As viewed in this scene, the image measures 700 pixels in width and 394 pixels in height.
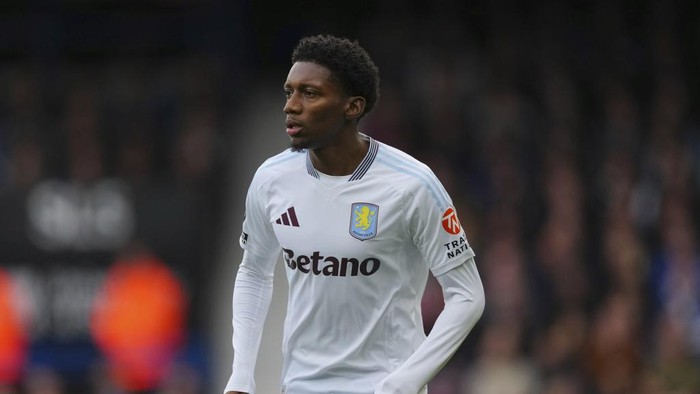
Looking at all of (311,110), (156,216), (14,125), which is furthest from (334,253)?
(14,125)

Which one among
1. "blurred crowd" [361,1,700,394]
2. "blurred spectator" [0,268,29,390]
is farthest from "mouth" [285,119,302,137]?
"blurred spectator" [0,268,29,390]

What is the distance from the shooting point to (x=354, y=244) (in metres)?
5.44

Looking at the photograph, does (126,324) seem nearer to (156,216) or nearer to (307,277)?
(156,216)

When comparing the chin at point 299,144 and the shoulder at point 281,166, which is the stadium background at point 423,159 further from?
the chin at point 299,144

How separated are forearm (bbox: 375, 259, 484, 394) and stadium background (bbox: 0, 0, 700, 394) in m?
5.07

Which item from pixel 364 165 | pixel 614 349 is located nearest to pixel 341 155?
pixel 364 165

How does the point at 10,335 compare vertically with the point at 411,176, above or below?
below

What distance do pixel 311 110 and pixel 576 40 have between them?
449 inches

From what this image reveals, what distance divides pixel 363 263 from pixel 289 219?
13.3 inches

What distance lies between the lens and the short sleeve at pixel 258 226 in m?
5.72

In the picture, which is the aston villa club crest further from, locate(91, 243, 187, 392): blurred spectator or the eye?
locate(91, 243, 187, 392): blurred spectator

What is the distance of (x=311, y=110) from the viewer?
5.45 meters

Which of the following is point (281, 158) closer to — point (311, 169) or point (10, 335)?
point (311, 169)

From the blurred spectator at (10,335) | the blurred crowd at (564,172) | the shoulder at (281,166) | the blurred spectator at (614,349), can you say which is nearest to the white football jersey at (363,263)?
the shoulder at (281,166)
